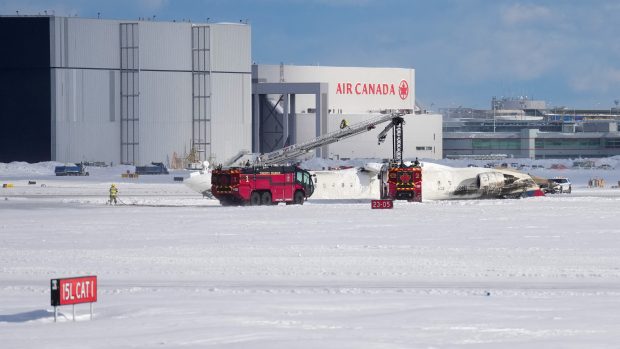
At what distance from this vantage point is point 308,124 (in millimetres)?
156750

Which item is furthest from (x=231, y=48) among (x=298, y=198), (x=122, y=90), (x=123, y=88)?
(x=298, y=198)

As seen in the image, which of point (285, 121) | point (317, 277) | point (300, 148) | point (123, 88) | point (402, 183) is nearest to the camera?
point (317, 277)

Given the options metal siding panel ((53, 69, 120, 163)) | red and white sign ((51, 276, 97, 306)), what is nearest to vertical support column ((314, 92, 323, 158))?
metal siding panel ((53, 69, 120, 163))

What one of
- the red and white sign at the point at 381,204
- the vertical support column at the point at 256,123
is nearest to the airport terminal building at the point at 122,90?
the vertical support column at the point at 256,123

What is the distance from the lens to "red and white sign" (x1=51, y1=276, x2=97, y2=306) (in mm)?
22469

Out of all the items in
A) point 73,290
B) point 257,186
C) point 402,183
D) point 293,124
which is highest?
point 293,124

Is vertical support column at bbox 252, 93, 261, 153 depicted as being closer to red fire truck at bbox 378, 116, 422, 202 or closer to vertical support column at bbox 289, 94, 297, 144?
vertical support column at bbox 289, 94, 297, 144

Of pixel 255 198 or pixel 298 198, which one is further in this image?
pixel 298 198

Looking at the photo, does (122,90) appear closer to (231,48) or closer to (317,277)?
(231,48)

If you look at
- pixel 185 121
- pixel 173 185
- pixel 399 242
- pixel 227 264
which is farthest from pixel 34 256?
pixel 185 121

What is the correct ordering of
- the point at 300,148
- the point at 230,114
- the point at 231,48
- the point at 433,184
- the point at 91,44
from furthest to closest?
the point at 230,114 < the point at 231,48 < the point at 91,44 < the point at 300,148 < the point at 433,184

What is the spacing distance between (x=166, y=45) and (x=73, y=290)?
115 meters

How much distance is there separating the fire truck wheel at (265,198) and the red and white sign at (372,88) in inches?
3842

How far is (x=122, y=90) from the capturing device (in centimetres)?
13412
